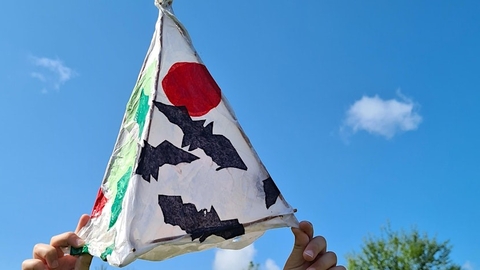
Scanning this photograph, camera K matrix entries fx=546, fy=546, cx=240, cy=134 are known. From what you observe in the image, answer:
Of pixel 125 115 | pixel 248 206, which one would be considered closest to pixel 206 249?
pixel 248 206

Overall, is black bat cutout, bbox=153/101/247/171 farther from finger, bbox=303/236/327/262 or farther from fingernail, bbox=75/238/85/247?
fingernail, bbox=75/238/85/247

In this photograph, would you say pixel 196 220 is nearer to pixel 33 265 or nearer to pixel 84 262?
pixel 84 262

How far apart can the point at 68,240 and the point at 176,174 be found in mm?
493

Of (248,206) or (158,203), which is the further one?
(248,206)

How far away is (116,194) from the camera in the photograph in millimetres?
1974

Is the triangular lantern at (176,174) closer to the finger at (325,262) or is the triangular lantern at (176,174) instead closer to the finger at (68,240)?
the finger at (68,240)

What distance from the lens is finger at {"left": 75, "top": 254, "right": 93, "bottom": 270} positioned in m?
2.00

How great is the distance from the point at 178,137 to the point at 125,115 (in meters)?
0.38

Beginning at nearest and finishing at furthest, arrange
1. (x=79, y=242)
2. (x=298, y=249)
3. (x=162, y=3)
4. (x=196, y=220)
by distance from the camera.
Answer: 1. (x=196, y=220)
2. (x=79, y=242)
3. (x=298, y=249)
4. (x=162, y=3)

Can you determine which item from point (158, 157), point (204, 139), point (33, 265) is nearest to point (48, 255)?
point (33, 265)

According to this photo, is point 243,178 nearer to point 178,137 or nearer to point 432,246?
point 178,137

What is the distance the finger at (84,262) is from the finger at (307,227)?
0.79 meters

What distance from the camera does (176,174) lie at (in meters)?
1.92

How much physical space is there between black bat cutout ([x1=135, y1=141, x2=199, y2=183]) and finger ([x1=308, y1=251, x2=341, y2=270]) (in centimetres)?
59
